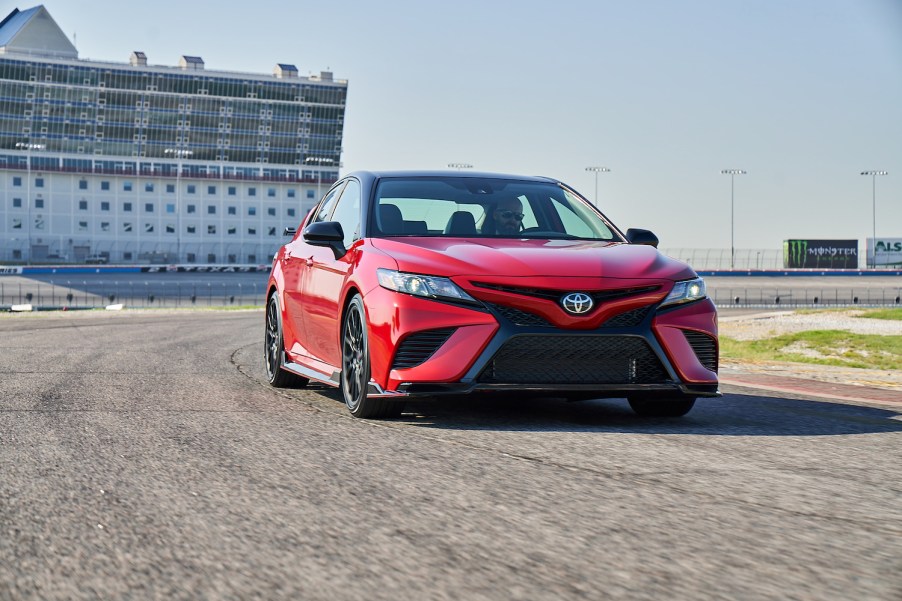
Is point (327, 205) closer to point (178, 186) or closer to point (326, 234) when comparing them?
point (326, 234)

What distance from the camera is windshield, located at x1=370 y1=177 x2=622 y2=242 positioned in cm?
732

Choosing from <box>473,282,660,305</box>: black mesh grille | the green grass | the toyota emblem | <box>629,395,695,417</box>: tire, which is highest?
<box>473,282,660,305</box>: black mesh grille

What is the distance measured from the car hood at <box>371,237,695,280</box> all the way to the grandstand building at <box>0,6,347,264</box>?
11638cm

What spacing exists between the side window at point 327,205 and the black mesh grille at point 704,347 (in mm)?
3254

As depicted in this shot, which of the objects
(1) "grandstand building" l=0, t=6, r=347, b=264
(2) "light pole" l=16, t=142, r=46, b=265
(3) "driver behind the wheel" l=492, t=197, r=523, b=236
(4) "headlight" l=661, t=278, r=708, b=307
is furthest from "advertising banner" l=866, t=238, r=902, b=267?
(4) "headlight" l=661, t=278, r=708, b=307

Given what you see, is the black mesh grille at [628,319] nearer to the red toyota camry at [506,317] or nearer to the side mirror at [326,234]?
the red toyota camry at [506,317]

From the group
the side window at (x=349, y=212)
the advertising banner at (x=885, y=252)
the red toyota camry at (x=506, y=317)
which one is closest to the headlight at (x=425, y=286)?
the red toyota camry at (x=506, y=317)

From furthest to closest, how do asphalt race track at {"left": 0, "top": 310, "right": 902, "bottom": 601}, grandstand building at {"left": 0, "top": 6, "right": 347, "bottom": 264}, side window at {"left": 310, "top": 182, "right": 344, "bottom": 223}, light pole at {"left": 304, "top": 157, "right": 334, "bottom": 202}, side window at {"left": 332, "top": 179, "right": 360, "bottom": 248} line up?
light pole at {"left": 304, "top": 157, "right": 334, "bottom": 202}, grandstand building at {"left": 0, "top": 6, "right": 347, "bottom": 264}, side window at {"left": 310, "top": 182, "right": 344, "bottom": 223}, side window at {"left": 332, "top": 179, "right": 360, "bottom": 248}, asphalt race track at {"left": 0, "top": 310, "right": 902, "bottom": 601}

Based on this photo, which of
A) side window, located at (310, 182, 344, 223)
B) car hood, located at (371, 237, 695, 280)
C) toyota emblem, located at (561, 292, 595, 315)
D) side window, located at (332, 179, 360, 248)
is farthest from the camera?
side window, located at (310, 182, 344, 223)

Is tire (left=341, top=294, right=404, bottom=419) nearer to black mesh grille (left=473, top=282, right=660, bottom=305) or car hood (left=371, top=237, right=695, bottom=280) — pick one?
car hood (left=371, top=237, right=695, bottom=280)

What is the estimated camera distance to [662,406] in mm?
6918

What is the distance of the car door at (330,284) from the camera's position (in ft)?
23.5

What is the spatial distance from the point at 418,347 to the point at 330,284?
142 centimetres

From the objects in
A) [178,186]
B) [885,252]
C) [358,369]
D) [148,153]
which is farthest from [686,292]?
[148,153]
